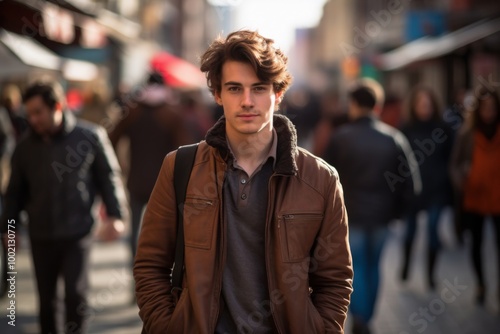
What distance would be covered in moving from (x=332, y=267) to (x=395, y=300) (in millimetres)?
4928

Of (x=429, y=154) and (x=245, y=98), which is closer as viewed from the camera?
(x=245, y=98)

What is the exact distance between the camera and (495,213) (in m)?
7.70

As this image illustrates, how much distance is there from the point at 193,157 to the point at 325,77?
76580 mm

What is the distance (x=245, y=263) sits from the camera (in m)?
3.12

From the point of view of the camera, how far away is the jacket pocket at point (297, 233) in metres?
3.09

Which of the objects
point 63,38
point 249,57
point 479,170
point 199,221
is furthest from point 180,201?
point 63,38

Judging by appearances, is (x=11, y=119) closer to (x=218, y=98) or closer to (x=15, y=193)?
(x=15, y=193)

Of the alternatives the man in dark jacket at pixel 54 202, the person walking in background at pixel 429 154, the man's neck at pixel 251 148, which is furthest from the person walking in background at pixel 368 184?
the man's neck at pixel 251 148

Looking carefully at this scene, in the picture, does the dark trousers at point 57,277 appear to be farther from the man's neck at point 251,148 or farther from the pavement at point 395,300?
the man's neck at point 251,148

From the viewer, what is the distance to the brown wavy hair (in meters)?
3.12

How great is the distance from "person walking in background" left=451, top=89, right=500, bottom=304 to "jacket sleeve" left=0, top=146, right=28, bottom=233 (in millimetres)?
4274

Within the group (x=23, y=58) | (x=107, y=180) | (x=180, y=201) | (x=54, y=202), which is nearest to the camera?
(x=180, y=201)

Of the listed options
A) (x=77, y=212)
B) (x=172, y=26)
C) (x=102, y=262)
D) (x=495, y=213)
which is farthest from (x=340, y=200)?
(x=172, y=26)

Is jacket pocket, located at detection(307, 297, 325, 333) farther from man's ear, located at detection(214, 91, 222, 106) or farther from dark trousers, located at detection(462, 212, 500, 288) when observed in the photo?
dark trousers, located at detection(462, 212, 500, 288)
